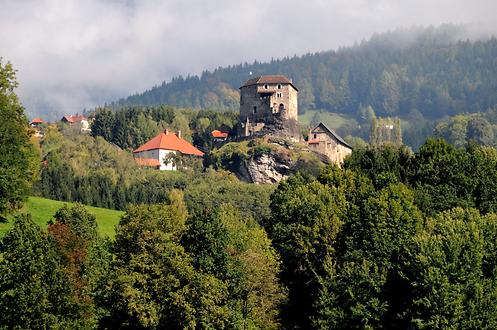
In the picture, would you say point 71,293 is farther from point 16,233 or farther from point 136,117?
point 136,117

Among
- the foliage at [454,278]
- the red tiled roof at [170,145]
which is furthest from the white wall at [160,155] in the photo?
the foliage at [454,278]

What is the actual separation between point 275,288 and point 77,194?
53082mm

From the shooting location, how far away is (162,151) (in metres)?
131

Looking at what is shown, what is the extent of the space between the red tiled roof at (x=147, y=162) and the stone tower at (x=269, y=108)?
1470 cm

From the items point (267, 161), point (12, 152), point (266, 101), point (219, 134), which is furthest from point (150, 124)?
point (12, 152)

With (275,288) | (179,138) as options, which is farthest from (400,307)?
(179,138)

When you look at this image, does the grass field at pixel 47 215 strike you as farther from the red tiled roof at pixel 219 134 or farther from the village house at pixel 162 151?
the red tiled roof at pixel 219 134

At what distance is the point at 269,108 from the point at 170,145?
18.3 m

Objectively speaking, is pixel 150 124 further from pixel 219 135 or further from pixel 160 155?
pixel 160 155

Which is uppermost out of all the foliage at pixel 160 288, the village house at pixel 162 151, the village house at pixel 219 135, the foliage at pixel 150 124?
the foliage at pixel 150 124

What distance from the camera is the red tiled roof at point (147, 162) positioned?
124438 millimetres

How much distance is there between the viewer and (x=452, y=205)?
56156 millimetres

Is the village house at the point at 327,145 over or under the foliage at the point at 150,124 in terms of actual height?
under

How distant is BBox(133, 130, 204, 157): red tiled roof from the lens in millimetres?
132375
